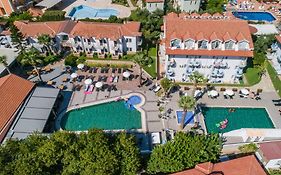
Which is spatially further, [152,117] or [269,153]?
[152,117]

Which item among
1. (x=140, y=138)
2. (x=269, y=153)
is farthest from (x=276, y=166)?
(x=140, y=138)

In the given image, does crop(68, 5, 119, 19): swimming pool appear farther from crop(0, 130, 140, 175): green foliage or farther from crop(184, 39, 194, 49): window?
crop(0, 130, 140, 175): green foliage

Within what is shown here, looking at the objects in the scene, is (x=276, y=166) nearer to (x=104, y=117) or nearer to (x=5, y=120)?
(x=104, y=117)

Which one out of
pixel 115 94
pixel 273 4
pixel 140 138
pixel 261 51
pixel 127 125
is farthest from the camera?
pixel 273 4

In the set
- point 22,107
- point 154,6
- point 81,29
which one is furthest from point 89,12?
point 22,107

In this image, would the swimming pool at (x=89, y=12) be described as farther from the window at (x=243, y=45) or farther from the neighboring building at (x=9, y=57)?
the window at (x=243, y=45)

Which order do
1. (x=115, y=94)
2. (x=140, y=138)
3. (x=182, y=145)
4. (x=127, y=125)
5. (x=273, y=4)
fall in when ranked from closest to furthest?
1. (x=182, y=145)
2. (x=140, y=138)
3. (x=127, y=125)
4. (x=115, y=94)
5. (x=273, y=4)

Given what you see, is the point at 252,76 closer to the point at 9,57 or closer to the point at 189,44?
the point at 189,44

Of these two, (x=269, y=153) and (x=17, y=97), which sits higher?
(x=17, y=97)
